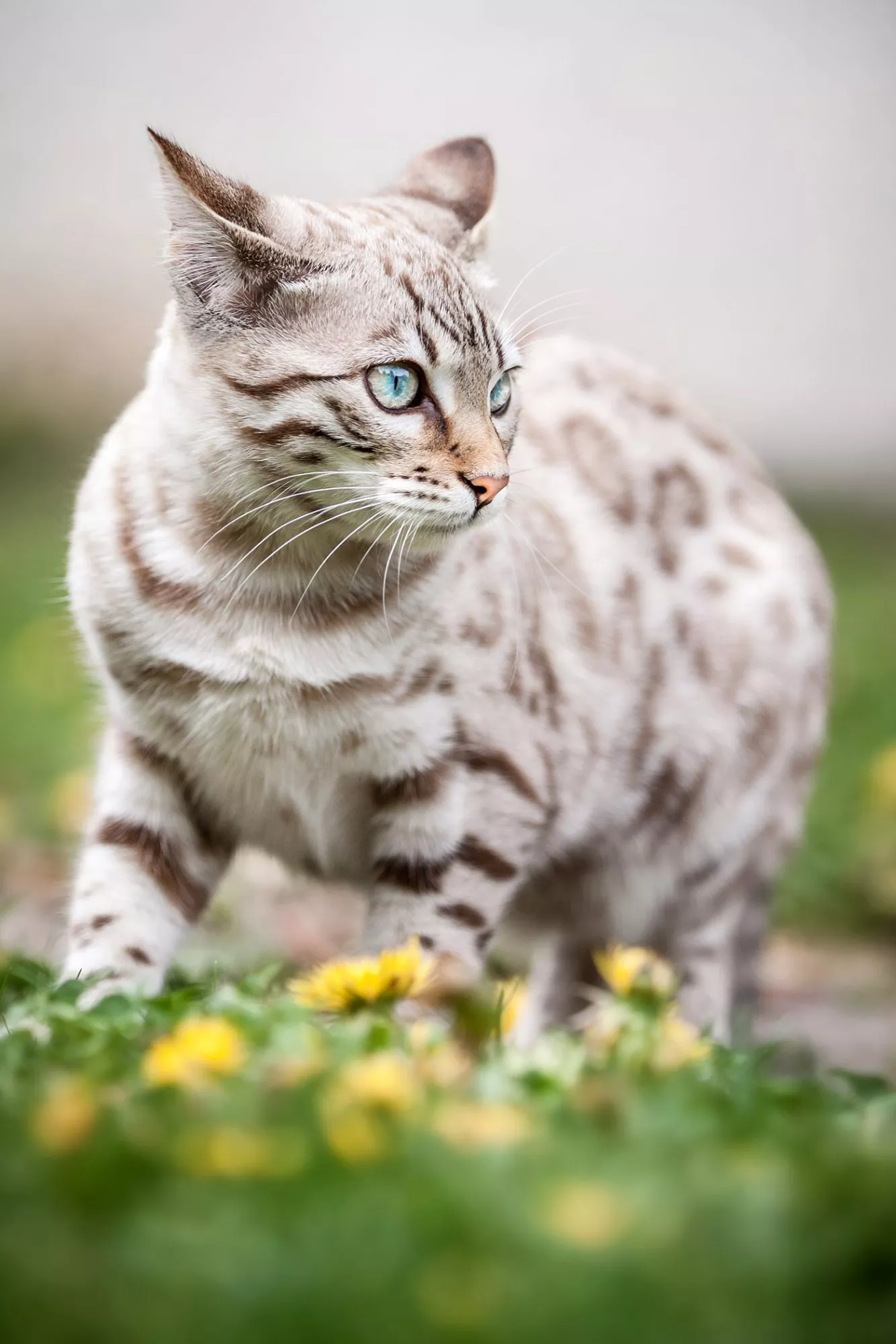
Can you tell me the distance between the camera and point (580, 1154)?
1.25 meters

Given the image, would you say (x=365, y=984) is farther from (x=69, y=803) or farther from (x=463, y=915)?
(x=69, y=803)

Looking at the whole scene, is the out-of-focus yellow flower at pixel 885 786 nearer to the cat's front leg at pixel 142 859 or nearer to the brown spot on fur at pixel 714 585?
the brown spot on fur at pixel 714 585

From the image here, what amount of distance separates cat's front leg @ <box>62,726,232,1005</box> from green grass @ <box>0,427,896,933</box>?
0.39 metres

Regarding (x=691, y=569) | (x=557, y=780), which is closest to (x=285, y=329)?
(x=557, y=780)

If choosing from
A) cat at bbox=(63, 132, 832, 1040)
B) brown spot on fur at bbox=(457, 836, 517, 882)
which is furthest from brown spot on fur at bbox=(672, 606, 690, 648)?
brown spot on fur at bbox=(457, 836, 517, 882)

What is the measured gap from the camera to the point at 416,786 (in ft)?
7.68

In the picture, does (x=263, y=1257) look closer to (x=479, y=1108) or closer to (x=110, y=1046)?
(x=479, y=1108)

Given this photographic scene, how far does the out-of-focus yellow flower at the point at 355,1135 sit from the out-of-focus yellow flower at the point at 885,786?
320cm

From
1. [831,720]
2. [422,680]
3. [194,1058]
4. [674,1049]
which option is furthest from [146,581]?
[831,720]

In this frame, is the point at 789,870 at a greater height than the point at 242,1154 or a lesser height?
greater

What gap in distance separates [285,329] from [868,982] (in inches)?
93.6

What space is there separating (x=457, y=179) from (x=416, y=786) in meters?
1.21

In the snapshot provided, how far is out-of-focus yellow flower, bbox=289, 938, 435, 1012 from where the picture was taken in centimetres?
171

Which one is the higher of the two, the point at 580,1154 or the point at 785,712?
the point at 785,712
